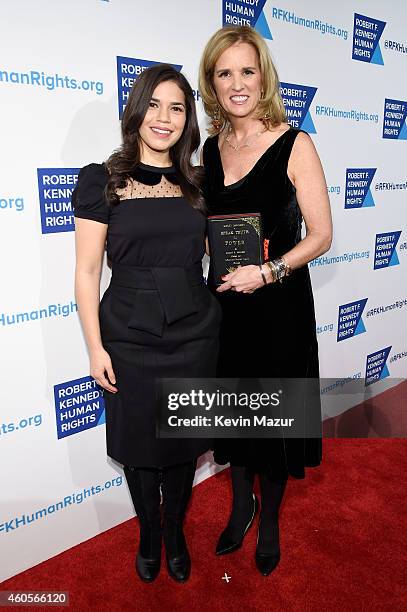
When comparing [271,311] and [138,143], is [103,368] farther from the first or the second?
[138,143]

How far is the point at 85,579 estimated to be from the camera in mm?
2150

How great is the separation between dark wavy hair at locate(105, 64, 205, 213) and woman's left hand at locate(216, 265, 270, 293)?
250 millimetres

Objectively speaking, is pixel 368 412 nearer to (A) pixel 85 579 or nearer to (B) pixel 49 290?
(A) pixel 85 579

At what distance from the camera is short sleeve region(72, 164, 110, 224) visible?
5.69 feet

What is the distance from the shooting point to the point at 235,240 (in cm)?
187

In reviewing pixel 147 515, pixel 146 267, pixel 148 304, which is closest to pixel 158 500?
pixel 147 515

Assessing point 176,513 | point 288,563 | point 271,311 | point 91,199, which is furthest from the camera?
point 288,563

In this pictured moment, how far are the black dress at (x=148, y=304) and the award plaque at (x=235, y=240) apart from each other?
0.16ft

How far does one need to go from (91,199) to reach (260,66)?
76 cm

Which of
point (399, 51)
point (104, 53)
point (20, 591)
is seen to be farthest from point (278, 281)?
point (399, 51)

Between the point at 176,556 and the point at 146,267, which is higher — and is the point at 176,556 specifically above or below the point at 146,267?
below

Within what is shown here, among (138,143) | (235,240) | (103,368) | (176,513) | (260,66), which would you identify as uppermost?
(260,66)

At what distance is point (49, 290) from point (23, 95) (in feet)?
2.27

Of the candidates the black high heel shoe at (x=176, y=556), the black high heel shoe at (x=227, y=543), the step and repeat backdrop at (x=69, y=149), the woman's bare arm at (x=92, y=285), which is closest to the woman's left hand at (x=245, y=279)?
the woman's bare arm at (x=92, y=285)
